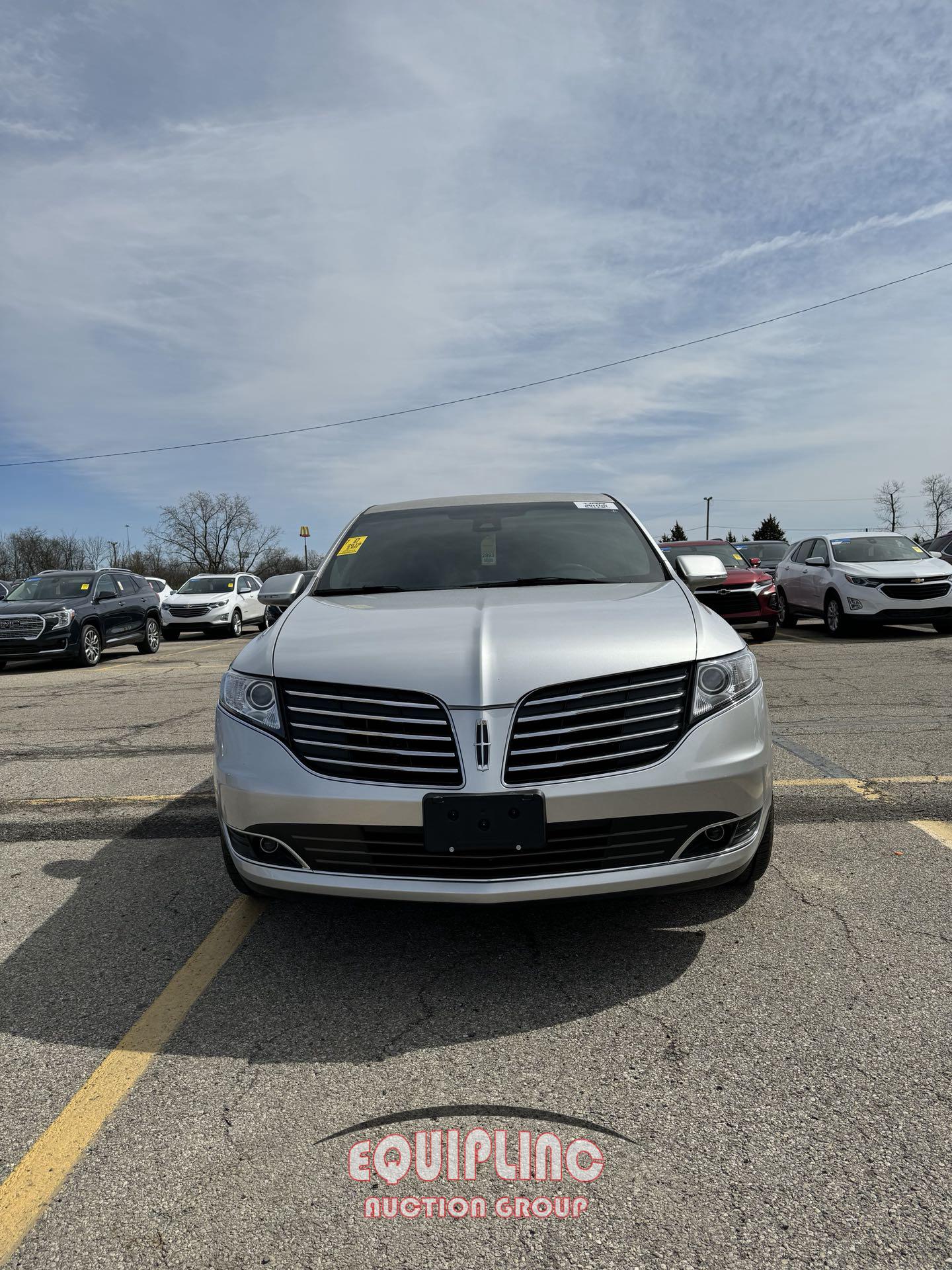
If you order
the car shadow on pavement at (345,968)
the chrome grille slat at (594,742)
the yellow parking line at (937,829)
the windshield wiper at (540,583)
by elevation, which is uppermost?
the windshield wiper at (540,583)

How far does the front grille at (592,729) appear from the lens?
104 inches

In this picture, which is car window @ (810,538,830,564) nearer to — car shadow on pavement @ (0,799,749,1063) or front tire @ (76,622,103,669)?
car shadow on pavement @ (0,799,749,1063)

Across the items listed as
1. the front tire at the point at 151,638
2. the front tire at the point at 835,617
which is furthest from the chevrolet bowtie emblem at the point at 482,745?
the front tire at the point at 151,638

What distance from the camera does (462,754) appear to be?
2.62m

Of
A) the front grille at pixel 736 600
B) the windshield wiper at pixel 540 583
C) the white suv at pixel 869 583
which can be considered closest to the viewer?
the windshield wiper at pixel 540 583

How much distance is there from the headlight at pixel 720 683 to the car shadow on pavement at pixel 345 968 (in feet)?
2.16

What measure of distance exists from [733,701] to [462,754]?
91 centimetres

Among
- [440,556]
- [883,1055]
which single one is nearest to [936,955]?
[883,1055]

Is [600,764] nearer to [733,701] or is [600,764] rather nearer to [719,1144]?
[733,701]

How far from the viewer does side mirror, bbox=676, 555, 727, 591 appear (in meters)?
4.32

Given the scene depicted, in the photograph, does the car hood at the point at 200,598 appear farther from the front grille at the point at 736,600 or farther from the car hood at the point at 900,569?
the car hood at the point at 900,569

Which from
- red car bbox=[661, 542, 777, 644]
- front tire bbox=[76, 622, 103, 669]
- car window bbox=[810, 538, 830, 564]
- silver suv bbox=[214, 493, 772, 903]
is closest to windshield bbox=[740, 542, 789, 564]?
car window bbox=[810, 538, 830, 564]

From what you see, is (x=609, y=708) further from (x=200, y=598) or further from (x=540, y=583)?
(x=200, y=598)

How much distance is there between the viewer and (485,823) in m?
2.54
